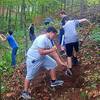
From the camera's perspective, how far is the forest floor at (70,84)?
8.30 meters

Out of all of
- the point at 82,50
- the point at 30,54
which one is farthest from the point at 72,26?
the point at 82,50

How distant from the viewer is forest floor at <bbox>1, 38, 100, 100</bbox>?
8.30m

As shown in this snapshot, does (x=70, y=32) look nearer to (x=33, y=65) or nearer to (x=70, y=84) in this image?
(x=70, y=84)

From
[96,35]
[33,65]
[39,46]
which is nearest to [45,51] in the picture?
[39,46]

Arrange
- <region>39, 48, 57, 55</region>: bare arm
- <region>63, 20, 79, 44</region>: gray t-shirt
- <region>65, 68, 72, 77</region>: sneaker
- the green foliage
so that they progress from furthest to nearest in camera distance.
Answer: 1. the green foliage
2. <region>63, 20, 79, 44</region>: gray t-shirt
3. <region>65, 68, 72, 77</region>: sneaker
4. <region>39, 48, 57, 55</region>: bare arm

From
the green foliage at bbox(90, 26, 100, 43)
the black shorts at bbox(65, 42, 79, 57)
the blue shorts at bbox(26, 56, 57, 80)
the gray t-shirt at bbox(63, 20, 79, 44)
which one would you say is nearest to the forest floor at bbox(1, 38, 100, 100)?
the black shorts at bbox(65, 42, 79, 57)

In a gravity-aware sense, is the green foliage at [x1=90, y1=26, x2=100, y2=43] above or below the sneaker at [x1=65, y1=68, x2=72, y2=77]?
above

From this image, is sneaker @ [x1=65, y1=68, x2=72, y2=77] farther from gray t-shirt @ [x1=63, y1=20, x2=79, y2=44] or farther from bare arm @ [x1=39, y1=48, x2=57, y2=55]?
bare arm @ [x1=39, y1=48, x2=57, y2=55]

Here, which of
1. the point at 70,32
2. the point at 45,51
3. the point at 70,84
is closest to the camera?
the point at 45,51

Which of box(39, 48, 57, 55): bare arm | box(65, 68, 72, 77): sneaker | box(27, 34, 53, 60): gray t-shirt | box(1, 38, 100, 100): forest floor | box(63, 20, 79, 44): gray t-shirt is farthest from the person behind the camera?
box(63, 20, 79, 44): gray t-shirt

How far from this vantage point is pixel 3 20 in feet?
120

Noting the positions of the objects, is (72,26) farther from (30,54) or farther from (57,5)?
(57,5)

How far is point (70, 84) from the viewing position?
364 inches

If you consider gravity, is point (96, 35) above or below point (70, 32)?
below
